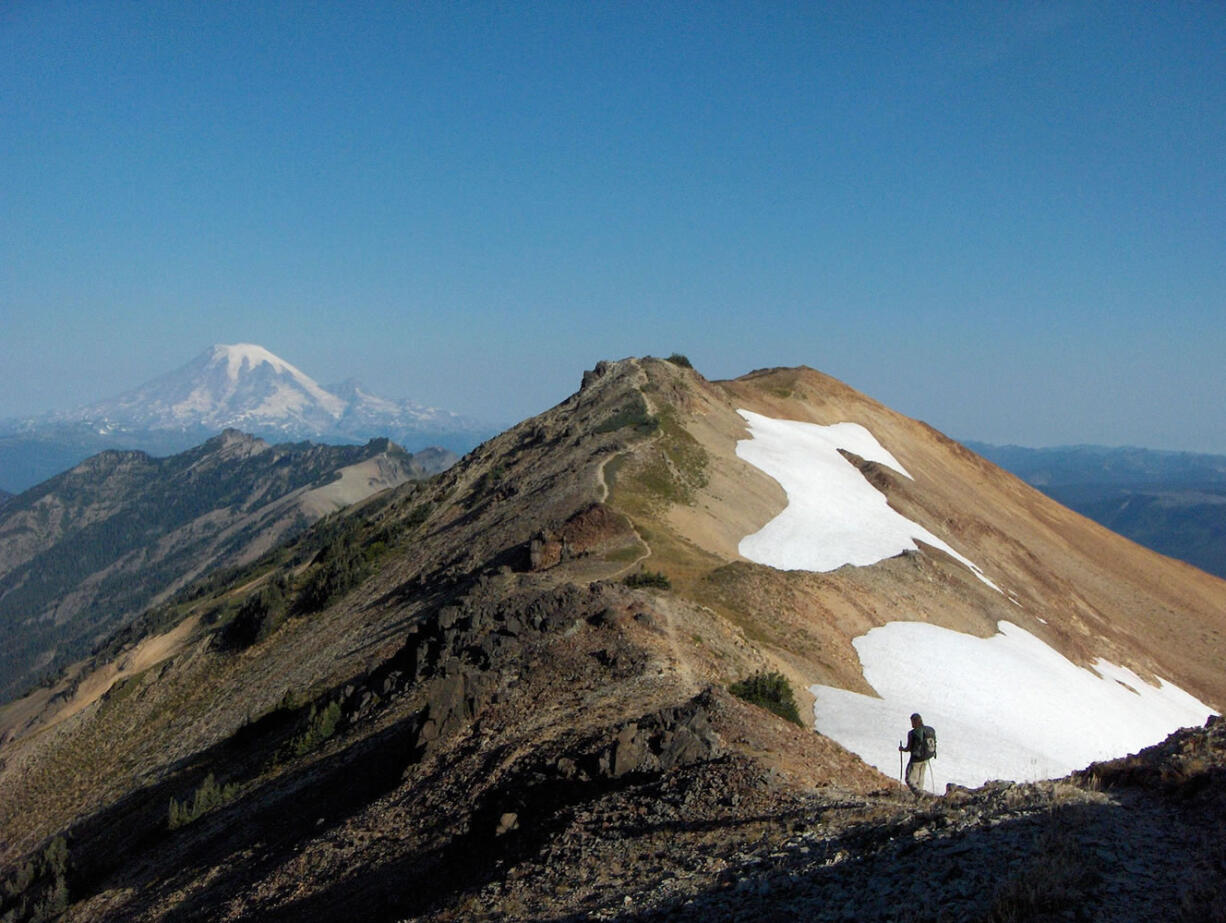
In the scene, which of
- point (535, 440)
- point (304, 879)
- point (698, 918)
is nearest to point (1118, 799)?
point (698, 918)

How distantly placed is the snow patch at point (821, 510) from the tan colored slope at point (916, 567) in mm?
924

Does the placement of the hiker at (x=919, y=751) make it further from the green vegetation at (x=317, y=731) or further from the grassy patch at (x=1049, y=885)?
the green vegetation at (x=317, y=731)

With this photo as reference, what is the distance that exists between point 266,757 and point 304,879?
10505 mm

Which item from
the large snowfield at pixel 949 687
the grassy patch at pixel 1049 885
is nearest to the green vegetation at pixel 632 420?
the large snowfield at pixel 949 687

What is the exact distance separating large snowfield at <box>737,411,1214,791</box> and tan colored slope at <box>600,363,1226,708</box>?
1003 millimetres

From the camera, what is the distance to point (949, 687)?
27062 mm

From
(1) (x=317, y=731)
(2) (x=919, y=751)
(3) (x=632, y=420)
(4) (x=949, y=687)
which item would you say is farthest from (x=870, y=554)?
(2) (x=919, y=751)

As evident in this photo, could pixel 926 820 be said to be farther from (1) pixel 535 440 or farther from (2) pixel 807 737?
(1) pixel 535 440

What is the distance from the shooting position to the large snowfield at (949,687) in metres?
21.7

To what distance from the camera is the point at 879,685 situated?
25.8m

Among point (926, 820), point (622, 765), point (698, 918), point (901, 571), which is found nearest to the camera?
point (698, 918)

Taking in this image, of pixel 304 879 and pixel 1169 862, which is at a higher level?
pixel 1169 862

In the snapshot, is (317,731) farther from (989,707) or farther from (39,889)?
(989,707)

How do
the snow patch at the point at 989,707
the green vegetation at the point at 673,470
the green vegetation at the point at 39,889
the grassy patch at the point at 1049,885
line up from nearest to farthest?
the grassy patch at the point at 1049,885
the green vegetation at the point at 39,889
the snow patch at the point at 989,707
the green vegetation at the point at 673,470
